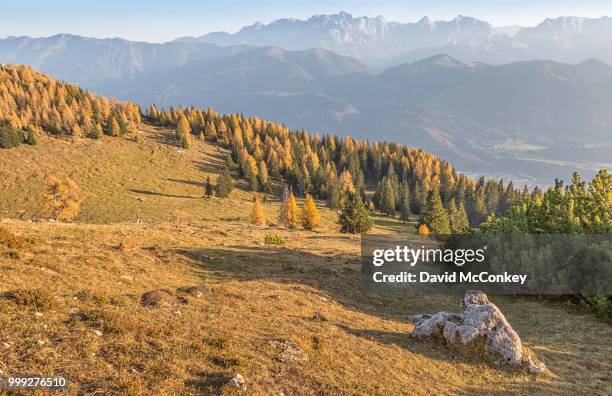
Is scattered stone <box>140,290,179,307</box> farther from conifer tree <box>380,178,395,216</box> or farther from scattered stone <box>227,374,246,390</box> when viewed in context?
conifer tree <box>380,178,395,216</box>

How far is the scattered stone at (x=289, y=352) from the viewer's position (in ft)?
51.3

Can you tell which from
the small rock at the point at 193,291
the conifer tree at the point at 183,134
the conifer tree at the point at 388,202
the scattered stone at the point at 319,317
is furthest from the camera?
the conifer tree at the point at 183,134

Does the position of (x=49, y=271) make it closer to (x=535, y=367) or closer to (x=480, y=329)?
(x=480, y=329)

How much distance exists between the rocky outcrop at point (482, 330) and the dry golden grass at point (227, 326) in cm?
66

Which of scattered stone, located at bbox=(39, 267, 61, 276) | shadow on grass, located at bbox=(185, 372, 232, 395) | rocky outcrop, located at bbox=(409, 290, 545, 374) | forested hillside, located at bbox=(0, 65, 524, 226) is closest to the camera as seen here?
shadow on grass, located at bbox=(185, 372, 232, 395)

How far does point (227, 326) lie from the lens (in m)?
17.6

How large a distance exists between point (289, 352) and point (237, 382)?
353 cm

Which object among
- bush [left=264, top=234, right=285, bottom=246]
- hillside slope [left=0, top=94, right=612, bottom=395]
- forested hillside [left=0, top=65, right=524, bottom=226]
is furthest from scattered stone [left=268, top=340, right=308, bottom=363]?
forested hillside [left=0, top=65, right=524, bottom=226]

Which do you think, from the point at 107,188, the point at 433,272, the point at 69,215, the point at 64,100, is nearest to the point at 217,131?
the point at 64,100

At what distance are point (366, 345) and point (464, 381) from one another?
4450 mm

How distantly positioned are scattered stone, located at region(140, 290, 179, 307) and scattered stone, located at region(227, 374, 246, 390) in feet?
23.9

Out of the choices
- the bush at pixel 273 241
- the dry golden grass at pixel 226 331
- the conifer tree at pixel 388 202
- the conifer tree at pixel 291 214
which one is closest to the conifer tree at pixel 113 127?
the conifer tree at pixel 291 214

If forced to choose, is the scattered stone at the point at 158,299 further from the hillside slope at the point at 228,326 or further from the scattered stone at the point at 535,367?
the scattered stone at the point at 535,367

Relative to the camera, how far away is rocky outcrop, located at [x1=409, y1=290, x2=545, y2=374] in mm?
19234
